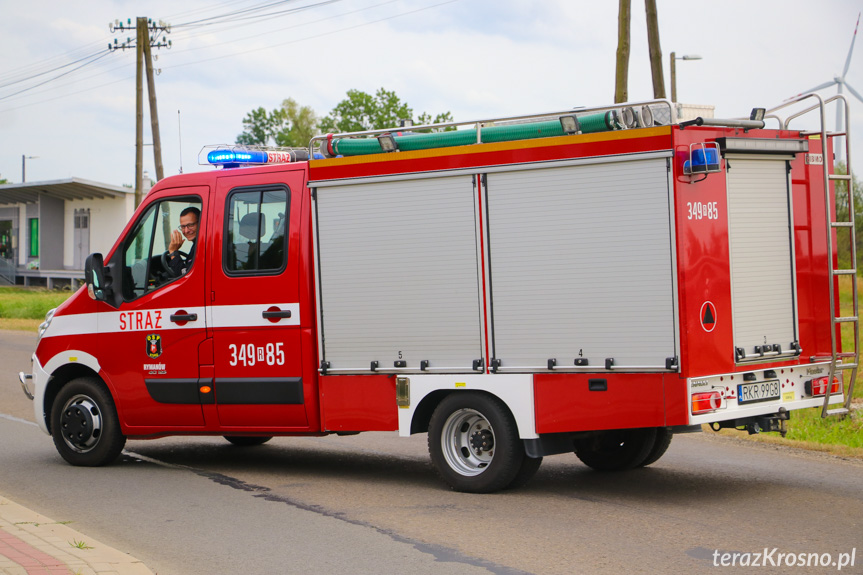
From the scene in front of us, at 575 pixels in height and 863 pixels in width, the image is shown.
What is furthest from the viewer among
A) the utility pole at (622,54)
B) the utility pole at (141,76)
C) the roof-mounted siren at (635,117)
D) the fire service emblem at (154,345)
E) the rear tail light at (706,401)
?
the utility pole at (141,76)

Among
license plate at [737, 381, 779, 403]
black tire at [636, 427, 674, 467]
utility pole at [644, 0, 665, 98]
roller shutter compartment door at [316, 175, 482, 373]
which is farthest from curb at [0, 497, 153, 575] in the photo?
utility pole at [644, 0, 665, 98]

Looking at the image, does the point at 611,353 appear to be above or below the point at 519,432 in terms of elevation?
above

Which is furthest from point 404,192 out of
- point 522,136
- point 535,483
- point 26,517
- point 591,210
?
point 26,517

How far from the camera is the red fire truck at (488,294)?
7066 mm

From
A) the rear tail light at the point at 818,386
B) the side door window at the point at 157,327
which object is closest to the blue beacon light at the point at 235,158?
the side door window at the point at 157,327

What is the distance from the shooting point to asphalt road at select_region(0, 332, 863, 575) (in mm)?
5918

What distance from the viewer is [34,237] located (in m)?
50.1

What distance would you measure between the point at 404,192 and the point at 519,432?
6.97 feet

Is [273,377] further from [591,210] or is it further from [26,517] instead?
[591,210]

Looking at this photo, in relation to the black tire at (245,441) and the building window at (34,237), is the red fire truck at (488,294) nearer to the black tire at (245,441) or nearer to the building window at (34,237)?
the black tire at (245,441)

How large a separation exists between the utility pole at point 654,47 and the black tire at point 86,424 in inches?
362

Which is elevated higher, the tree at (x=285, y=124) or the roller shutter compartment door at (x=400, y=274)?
the tree at (x=285, y=124)

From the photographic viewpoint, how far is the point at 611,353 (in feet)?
23.5

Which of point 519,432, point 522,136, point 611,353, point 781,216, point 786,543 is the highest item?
point 522,136
